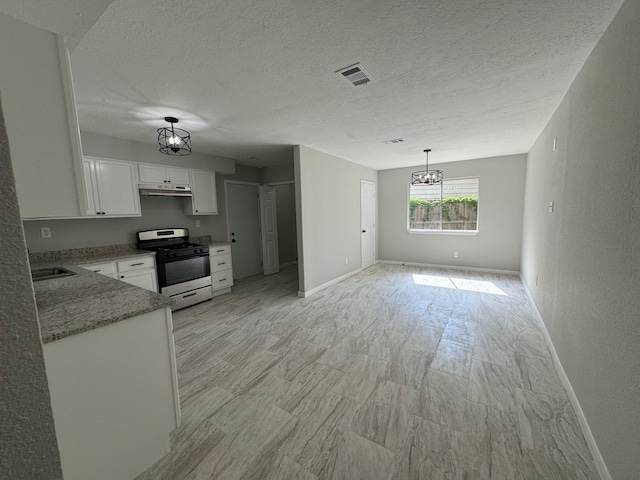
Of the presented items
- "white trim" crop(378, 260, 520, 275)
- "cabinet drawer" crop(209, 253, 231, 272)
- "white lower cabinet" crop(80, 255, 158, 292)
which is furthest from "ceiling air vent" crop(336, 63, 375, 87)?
"white trim" crop(378, 260, 520, 275)

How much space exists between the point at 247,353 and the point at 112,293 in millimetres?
1402

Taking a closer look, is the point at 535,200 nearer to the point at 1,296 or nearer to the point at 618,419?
the point at 618,419

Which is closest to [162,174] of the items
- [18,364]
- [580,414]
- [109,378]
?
[109,378]

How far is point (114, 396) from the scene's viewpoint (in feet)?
4.53

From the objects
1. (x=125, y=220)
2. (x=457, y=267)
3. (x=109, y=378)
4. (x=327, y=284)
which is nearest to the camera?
(x=109, y=378)

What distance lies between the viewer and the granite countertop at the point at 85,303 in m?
1.26


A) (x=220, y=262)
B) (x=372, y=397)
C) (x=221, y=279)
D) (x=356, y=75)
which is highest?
(x=356, y=75)

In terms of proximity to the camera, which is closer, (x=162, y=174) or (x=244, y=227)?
(x=162, y=174)

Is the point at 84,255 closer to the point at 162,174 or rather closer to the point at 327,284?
the point at 162,174

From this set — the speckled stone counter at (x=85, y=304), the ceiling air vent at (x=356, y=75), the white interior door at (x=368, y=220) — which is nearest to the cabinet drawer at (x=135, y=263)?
the speckled stone counter at (x=85, y=304)

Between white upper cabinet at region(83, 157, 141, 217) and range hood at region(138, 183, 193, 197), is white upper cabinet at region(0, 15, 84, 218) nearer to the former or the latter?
white upper cabinet at region(83, 157, 141, 217)

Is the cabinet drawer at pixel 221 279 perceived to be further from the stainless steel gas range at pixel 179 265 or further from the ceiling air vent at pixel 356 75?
the ceiling air vent at pixel 356 75

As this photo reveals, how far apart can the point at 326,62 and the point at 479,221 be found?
5.12 meters

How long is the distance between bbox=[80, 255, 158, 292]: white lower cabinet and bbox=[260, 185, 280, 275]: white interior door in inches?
104
